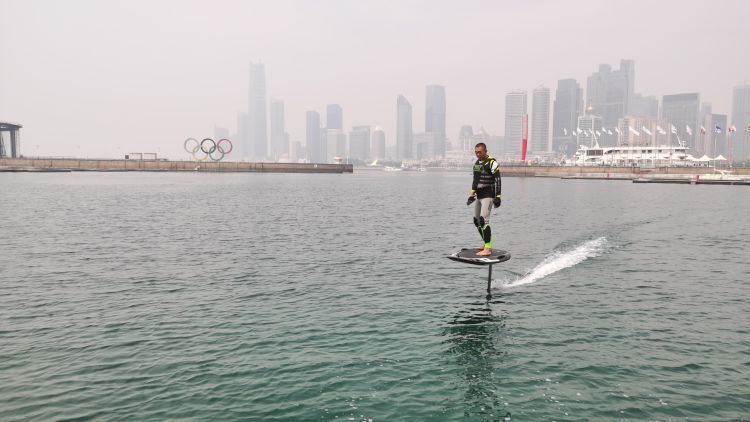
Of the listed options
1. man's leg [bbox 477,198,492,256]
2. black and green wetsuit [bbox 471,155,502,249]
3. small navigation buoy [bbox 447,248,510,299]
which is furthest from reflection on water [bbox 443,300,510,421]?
black and green wetsuit [bbox 471,155,502,249]

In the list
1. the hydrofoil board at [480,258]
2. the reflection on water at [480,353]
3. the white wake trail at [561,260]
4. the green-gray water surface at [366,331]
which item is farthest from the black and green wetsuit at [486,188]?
the white wake trail at [561,260]

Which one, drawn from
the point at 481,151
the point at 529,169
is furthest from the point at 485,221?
the point at 529,169

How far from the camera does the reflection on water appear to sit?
990cm

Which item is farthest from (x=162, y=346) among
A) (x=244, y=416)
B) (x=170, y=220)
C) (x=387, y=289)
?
(x=170, y=220)

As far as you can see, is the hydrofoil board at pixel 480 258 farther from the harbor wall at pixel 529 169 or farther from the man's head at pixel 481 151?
the harbor wall at pixel 529 169

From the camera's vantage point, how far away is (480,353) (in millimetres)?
12789

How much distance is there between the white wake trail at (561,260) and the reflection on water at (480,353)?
4.39 meters

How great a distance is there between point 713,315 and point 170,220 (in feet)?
132

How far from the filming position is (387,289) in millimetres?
19547

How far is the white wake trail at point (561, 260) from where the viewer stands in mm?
21652

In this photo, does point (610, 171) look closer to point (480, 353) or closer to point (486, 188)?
point (486, 188)

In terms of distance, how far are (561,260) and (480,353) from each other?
49.9ft

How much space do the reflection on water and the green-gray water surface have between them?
65mm

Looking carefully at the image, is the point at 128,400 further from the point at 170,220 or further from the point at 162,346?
the point at 170,220
